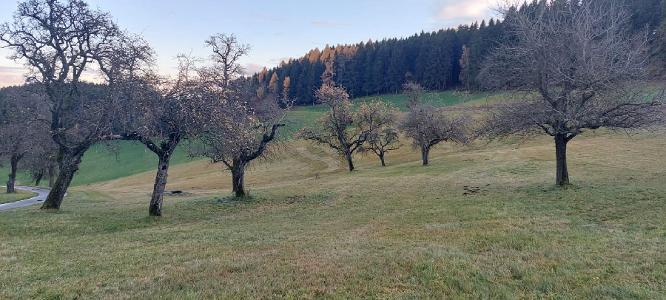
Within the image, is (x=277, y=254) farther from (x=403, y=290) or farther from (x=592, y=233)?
(x=592, y=233)

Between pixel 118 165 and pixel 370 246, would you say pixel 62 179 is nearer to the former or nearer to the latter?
pixel 370 246

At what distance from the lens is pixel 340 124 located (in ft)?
179

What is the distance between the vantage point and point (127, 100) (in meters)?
20.5

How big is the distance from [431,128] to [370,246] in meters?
40.0

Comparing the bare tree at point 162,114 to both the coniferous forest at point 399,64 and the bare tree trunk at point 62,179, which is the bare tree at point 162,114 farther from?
the coniferous forest at point 399,64

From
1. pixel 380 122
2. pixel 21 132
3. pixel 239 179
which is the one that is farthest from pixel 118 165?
pixel 239 179

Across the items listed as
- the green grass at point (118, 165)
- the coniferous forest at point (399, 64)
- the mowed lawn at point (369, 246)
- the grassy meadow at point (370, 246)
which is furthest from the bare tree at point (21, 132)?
the coniferous forest at point (399, 64)

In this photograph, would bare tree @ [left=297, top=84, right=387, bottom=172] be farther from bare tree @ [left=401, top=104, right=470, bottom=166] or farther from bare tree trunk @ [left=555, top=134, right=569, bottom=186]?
bare tree trunk @ [left=555, top=134, right=569, bottom=186]

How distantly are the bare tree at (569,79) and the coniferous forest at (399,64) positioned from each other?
268 feet

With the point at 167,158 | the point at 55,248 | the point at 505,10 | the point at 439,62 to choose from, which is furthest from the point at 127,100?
the point at 439,62

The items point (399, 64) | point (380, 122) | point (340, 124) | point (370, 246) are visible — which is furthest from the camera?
point (399, 64)

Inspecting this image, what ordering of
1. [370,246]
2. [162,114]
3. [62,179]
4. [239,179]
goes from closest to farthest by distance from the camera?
[370,246]
[162,114]
[62,179]
[239,179]

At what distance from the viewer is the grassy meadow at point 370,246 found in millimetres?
7926

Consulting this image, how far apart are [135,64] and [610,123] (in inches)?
1003
